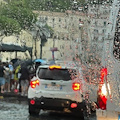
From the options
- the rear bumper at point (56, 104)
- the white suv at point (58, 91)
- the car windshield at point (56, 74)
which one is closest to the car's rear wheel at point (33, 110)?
the white suv at point (58, 91)

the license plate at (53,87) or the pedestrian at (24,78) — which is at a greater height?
the license plate at (53,87)

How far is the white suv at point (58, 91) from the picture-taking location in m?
11.4

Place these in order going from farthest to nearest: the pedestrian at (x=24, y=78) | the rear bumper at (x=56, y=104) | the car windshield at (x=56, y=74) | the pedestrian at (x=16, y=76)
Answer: the pedestrian at (x=16, y=76), the pedestrian at (x=24, y=78), the car windshield at (x=56, y=74), the rear bumper at (x=56, y=104)

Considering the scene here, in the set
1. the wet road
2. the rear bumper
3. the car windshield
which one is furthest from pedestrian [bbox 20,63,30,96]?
the rear bumper

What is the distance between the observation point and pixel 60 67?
1180cm

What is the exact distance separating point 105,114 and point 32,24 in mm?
55570

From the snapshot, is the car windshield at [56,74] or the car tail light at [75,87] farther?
the car windshield at [56,74]

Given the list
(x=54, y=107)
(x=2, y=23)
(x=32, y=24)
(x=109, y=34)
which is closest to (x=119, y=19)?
(x=109, y=34)

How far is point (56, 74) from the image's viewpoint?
38.4ft

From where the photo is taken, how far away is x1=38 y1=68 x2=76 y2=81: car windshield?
38.1 feet

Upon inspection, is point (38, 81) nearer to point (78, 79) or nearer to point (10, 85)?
point (78, 79)

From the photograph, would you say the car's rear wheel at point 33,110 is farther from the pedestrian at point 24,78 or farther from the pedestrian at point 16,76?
the pedestrian at point 16,76

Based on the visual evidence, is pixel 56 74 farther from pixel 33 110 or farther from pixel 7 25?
pixel 7 25

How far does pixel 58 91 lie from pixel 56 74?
1.76 feet
